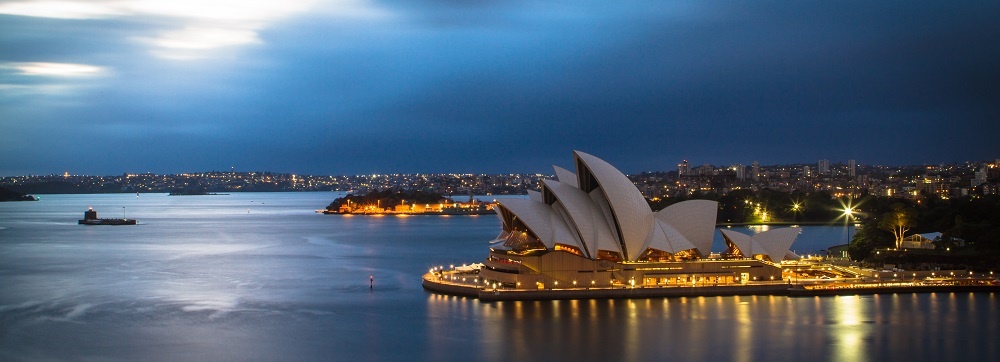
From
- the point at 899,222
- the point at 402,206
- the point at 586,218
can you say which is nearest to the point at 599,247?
the point at 586,218

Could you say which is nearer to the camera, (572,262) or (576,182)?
(572,262)

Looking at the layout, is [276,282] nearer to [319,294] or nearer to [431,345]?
[319,294]

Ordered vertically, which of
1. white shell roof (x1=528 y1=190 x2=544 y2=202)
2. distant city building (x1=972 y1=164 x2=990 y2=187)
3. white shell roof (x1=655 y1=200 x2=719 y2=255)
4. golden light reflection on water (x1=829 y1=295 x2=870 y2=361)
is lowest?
golden light reflection on water (x1=829 y1=295 x2=870 y2=361)

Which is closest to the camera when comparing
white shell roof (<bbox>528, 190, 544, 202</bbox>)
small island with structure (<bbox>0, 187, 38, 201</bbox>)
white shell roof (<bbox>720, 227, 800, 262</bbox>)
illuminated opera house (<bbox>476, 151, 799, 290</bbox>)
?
illuminated opera house (<bbox>476, 151, 799, 290</bbox>)

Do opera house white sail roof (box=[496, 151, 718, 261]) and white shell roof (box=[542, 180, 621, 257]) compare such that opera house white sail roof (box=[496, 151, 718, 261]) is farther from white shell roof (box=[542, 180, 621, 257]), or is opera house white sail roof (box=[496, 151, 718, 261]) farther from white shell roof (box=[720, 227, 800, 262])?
white shell roof (box=[720, 227, 800, 262])

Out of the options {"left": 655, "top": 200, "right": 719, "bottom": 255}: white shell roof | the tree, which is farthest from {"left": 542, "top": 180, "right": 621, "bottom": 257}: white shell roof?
the tree

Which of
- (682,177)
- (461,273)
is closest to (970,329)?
(461,273)

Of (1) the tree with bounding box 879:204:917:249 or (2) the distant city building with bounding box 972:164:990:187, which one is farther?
(2) the distant city building with bounding box 972:164:990:187
